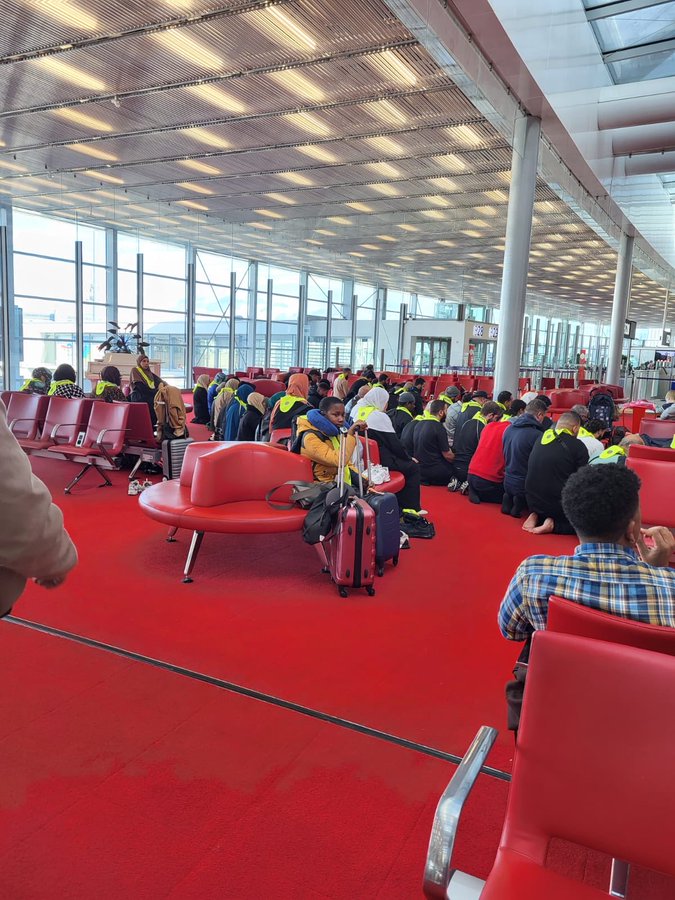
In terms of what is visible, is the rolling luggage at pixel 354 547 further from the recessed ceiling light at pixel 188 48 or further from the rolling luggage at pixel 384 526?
the recessed ceiling light at pixel 188 48

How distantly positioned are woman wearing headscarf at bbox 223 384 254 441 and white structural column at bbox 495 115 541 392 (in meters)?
5.66

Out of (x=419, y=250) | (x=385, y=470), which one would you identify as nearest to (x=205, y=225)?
(x=419, y=250)

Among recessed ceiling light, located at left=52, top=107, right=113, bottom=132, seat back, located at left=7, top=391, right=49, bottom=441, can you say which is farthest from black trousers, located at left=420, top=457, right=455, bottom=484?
recessed ceiling light, located at left=52, top=107, right=113, bottom=132

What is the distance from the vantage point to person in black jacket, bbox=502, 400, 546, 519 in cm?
714

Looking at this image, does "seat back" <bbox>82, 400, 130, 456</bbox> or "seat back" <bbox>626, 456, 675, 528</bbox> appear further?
"seat back" <bbox>82, 400, 130, 456</bbox>

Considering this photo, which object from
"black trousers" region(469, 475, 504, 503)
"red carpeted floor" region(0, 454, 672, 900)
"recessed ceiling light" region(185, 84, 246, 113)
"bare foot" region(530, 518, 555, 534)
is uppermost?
"recessed ceiling light" region(185, 84, 246, 113)

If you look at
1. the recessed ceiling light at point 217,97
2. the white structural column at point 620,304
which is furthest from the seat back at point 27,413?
the white structural column at point 620,304

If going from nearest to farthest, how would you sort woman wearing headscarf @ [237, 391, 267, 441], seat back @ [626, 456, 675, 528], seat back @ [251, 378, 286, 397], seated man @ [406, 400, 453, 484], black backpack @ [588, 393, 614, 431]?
seat back @ [626, 456, 675, 528], seated man @ [406, 400, 453, 484], woman wearing headscarf @ [237, 391, 267, 441], black backpack @ [588, 393, 614, 431], seat back @ [251, 378, 286, 397]

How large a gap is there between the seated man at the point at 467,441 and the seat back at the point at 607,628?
6.75m

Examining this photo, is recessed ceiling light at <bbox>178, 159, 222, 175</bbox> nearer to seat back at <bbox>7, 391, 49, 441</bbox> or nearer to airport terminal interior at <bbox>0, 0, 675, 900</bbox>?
airport terminal interior at <bbox>0, 0, 675, 900</bbox>

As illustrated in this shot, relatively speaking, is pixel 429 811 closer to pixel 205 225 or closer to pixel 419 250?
pixel 205 225

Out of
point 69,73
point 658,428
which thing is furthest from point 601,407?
point 69,73

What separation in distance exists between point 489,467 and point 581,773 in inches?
252

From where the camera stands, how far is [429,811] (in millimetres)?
2449
